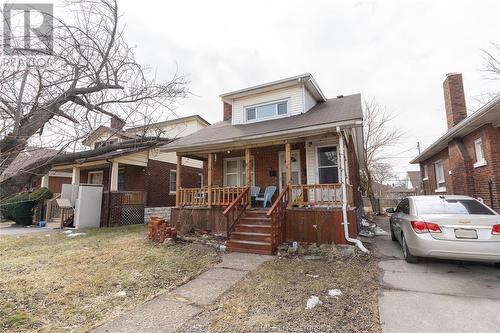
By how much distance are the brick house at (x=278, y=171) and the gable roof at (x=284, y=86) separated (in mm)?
44

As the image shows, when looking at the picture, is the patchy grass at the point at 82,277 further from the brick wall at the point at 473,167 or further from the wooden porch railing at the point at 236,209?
the brick wall at the point at 473,167

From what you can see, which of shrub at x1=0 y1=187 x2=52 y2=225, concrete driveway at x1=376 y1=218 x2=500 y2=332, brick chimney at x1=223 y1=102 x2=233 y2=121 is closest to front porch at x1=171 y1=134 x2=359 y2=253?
concrete driveway at x1=376 y1=218 x2=500 y2=332

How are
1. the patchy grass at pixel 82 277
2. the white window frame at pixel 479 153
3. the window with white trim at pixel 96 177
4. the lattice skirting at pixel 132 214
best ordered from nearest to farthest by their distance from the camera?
the patchy grass at pixel 82 277, the white window frame at pixel 479 153, the lattice skirting at pixel 132 214, the window with white trim at pixel 96 177

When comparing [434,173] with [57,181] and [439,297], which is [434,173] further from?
[57,181]

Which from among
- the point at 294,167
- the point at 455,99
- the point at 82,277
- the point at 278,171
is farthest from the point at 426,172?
the point at 82,277

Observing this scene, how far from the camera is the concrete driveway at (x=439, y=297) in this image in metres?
3.20

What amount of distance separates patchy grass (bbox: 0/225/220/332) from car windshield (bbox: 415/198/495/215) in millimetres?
5128

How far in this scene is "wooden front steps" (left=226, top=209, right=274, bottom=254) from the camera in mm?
7184

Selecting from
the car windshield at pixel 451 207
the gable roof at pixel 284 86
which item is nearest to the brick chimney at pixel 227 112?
the gable roof at pixel 284 86

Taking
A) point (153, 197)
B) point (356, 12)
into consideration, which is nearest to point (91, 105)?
point (356, 12)

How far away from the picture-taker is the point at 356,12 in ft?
26.8

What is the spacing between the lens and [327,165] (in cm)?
979

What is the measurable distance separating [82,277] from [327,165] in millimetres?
8197

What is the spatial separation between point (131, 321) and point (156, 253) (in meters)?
3.78
